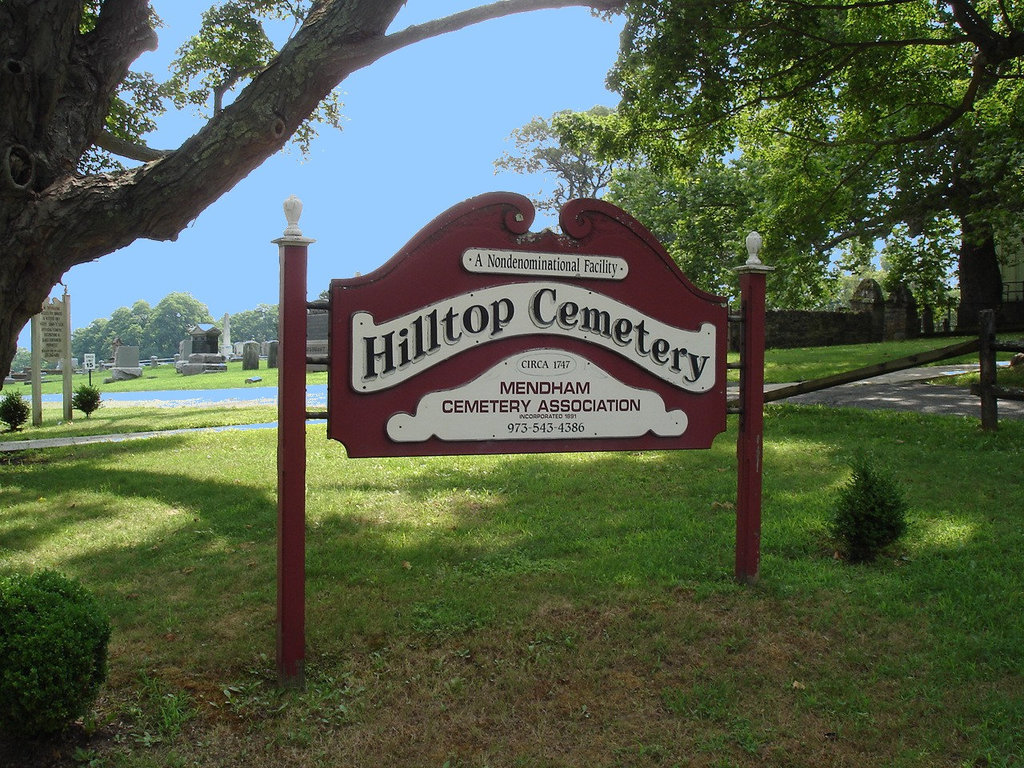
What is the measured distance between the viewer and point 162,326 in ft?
297

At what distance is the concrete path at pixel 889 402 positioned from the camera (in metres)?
11.5

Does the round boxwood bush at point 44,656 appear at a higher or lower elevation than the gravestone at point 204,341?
lower

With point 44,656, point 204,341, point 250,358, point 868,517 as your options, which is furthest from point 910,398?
point 204,341

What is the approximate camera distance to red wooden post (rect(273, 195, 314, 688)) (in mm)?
3699

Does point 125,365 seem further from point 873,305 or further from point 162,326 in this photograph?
point 162,326

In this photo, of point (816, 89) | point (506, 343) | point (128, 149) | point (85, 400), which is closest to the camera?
point (506, 343)

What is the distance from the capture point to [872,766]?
10.4 ft

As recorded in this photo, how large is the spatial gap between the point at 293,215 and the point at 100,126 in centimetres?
491

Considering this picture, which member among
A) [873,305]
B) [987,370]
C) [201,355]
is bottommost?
[987,370]

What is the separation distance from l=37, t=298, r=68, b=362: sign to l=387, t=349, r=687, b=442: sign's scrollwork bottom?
50.5 feet

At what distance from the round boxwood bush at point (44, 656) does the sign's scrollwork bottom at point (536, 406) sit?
157 cm

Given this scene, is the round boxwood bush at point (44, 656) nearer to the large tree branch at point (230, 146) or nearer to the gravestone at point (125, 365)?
the large tree branch at point (230, 146)

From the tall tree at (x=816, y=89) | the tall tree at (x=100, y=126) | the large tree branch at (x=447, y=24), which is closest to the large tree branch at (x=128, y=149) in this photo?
the tall tree at (x=100, y=126)

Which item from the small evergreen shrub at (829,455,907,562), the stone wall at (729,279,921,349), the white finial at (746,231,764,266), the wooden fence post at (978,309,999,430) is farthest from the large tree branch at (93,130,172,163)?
the stone wall at (729,279,921,349)
